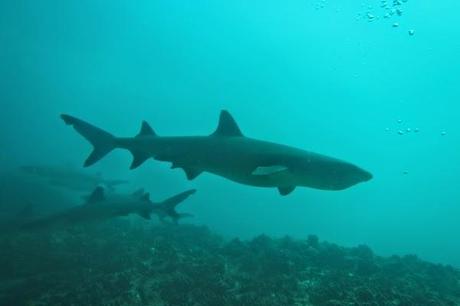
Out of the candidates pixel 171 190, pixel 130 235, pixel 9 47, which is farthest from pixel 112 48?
pixel 130 235

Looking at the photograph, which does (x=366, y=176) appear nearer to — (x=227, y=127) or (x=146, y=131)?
(x=227, y=127)

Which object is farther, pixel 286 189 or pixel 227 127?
pixel 227 127

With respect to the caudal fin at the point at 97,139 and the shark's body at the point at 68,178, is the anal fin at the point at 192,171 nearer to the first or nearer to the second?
the caudal fin at the point at 97,139

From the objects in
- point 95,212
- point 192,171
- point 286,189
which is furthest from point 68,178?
point 286,189

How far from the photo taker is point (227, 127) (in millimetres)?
7969

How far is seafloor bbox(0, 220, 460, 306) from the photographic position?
8656 millimetres

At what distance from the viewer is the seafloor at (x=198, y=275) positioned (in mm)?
8656

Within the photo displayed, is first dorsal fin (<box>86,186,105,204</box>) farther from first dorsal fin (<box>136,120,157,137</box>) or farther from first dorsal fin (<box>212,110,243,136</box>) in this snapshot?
first dorsal fin (<box>212,110,243,136</box>)

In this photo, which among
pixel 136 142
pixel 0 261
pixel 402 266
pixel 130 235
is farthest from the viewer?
pixel 130 235

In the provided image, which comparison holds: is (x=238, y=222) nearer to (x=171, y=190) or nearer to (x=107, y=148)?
(x=171, y=190)

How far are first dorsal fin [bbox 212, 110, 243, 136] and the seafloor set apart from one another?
4.14 m

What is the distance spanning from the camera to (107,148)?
908 cm

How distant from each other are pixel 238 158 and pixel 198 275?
464cm

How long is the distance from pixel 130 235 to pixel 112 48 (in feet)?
311
